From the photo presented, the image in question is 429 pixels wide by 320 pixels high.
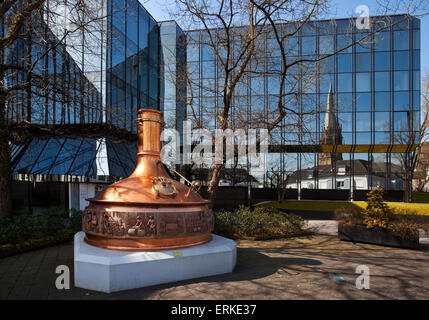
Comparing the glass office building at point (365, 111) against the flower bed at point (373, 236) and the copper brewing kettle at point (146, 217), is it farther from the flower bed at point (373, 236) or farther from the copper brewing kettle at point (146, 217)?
the copper brewing kettle at point (146, 217)

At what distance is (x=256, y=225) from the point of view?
12594mm

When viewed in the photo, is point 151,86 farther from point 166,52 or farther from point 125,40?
point 125,40

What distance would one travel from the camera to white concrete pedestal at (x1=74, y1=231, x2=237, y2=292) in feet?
18.1

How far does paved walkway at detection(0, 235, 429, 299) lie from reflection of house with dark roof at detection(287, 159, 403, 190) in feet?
66.9

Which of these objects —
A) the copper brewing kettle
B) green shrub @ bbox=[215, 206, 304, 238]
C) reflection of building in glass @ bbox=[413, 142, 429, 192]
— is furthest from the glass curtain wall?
reflection of building in glass @ bbox=[413, 142, 429, 192]

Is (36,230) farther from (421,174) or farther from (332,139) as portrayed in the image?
(421,174)

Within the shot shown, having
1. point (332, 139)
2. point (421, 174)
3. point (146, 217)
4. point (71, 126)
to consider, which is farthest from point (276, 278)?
point (421, 174)

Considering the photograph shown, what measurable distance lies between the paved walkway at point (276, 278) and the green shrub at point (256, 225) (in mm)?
2525

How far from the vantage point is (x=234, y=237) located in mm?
12289

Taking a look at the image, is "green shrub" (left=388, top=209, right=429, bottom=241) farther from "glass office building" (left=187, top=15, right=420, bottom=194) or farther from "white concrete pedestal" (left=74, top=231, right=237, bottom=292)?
"glass office building" (left=187, top=15, right=420, bottom=194)

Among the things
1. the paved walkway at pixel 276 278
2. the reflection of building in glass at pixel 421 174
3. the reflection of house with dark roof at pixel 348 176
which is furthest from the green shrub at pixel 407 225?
the reflection of building in glass at pixel 421 174

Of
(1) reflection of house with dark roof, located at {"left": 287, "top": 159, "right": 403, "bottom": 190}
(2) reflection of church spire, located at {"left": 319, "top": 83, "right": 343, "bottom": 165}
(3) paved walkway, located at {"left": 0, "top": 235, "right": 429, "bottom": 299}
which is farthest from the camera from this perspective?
(1) reflection of house with dark roof, located at {"left": 287, "top": 159, "right": 403, "bottom": 190}

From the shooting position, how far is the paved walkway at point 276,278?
537 cm
